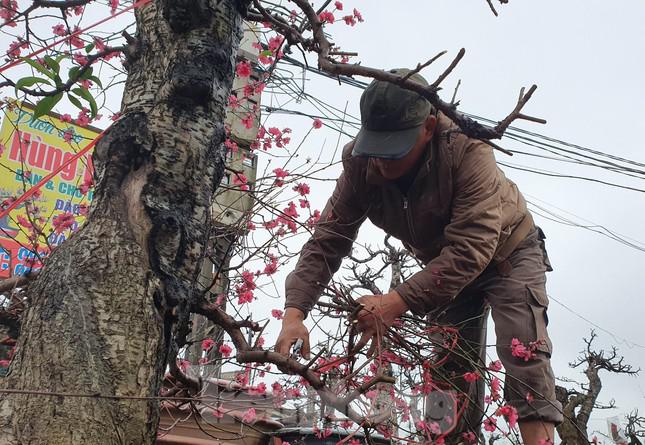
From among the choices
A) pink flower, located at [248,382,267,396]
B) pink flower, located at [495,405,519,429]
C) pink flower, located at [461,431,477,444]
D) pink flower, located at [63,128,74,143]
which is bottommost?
pink flower, located at [461,431,477,444]

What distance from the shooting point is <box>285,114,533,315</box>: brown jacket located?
2.37 meters

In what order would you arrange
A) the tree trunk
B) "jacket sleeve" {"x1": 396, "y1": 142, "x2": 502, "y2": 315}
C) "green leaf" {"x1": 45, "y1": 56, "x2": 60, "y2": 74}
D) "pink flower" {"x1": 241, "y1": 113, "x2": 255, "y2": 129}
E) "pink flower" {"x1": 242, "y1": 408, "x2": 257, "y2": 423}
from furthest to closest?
"pink flower" {"x1": 241, "y1": 113, "x2": 255, "y2": 129}, "pink flower" {"x1": 242, "y1": 408, "x2": 257, "y2": 423}, "jacket sleeve" {"x1": 396, "y1": 142, "x2": 502, "y2": 315}, "green leaf" {"x1": 45, "y1": 56, "x2": 60, "y2": 74}, the tree trunk

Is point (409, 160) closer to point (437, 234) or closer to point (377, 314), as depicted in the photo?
point (437, 234)

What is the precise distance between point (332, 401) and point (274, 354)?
253mm

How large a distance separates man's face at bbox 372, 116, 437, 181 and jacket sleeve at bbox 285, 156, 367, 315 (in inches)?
9.4

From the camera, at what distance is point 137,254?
5.35ft

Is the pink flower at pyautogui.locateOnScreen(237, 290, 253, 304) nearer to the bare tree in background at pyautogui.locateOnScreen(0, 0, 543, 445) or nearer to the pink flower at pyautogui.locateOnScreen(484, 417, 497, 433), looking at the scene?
the bare tree in background at pyautogui.locateOnScreen(0, 0, 543, 445)

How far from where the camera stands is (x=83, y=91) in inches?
74.3

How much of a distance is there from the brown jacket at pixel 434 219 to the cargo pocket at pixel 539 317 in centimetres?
26

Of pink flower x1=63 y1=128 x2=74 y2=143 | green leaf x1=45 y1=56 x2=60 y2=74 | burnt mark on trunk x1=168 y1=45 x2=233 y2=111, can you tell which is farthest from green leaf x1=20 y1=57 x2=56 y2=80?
pink flower x1=63 y1=128 x2=74 y2=143

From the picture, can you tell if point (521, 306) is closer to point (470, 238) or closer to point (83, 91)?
point (470, 238)

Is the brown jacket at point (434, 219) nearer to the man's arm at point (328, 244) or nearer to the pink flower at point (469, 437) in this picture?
the man's arm at point (328, 244)

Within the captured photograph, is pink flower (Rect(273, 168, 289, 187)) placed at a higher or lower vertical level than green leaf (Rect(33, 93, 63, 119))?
higher

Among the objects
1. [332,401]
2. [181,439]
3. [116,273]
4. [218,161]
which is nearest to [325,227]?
[218,161]
